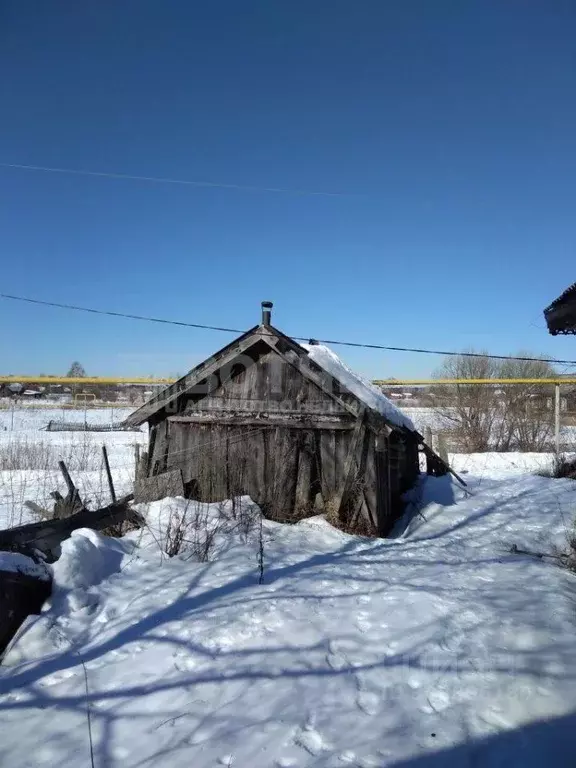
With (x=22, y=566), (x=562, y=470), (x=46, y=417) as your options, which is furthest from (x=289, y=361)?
(x=46, y=417)

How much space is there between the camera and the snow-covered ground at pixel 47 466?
12172mm

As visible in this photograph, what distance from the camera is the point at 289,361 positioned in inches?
372

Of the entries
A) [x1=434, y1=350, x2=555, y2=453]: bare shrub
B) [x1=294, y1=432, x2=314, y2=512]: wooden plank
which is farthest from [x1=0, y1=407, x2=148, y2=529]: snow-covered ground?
[x1=434, y1=350, x2=555, y2=453]: bare shrub

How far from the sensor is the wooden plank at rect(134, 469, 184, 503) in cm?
905

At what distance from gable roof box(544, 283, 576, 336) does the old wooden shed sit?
12.7ft

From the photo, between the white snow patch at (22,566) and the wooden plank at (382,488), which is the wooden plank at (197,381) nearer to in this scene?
the wooden plank at (382,488)

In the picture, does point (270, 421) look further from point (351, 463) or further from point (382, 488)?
point (382, 488)

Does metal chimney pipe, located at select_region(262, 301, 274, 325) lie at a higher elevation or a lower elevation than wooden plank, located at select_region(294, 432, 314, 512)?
higher

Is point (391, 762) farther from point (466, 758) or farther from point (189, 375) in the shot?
point (189, 375)

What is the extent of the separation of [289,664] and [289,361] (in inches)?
240

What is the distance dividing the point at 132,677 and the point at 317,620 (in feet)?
5.25

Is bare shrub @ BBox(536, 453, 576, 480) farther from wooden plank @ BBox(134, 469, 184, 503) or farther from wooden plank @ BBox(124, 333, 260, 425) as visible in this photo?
wooden plank @ BBox(134, 469, 184, 503)

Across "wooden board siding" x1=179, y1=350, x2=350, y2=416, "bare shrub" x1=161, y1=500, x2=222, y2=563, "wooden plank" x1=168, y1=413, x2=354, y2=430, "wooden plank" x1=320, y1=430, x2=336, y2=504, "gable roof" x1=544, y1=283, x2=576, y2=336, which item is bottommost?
"bare shrub" x1=161, y1=500, x2=222, y2=563

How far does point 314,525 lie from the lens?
8562mm
